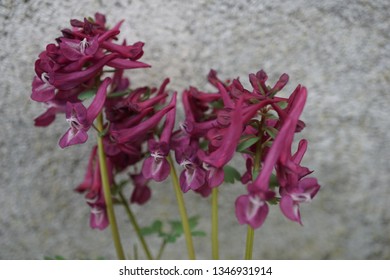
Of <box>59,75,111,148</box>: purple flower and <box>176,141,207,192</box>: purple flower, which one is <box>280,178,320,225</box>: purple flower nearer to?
<box>176,141,207,192</box>: purple flower

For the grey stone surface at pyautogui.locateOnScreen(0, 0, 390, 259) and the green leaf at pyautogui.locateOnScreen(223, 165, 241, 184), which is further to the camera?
the grey stone surface at pyautogui.locateOnScreen(0, 0, 390, 259)

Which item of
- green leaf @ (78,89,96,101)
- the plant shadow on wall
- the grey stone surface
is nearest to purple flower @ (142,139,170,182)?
the plant shadow on wall

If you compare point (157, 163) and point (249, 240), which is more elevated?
point (157, 163)

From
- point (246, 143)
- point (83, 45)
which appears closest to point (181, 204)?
point (246, 143)

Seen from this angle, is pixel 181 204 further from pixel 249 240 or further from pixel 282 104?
pixel 282 104

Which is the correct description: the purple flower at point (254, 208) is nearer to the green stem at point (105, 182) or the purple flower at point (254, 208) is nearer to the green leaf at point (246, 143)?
the green leaf at point (246, 143)

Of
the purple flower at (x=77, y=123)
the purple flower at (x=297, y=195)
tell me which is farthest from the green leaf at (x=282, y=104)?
the purple flower at (x=77, y=123)

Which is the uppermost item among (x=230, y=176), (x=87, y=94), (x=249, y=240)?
(x=87, y=94)
